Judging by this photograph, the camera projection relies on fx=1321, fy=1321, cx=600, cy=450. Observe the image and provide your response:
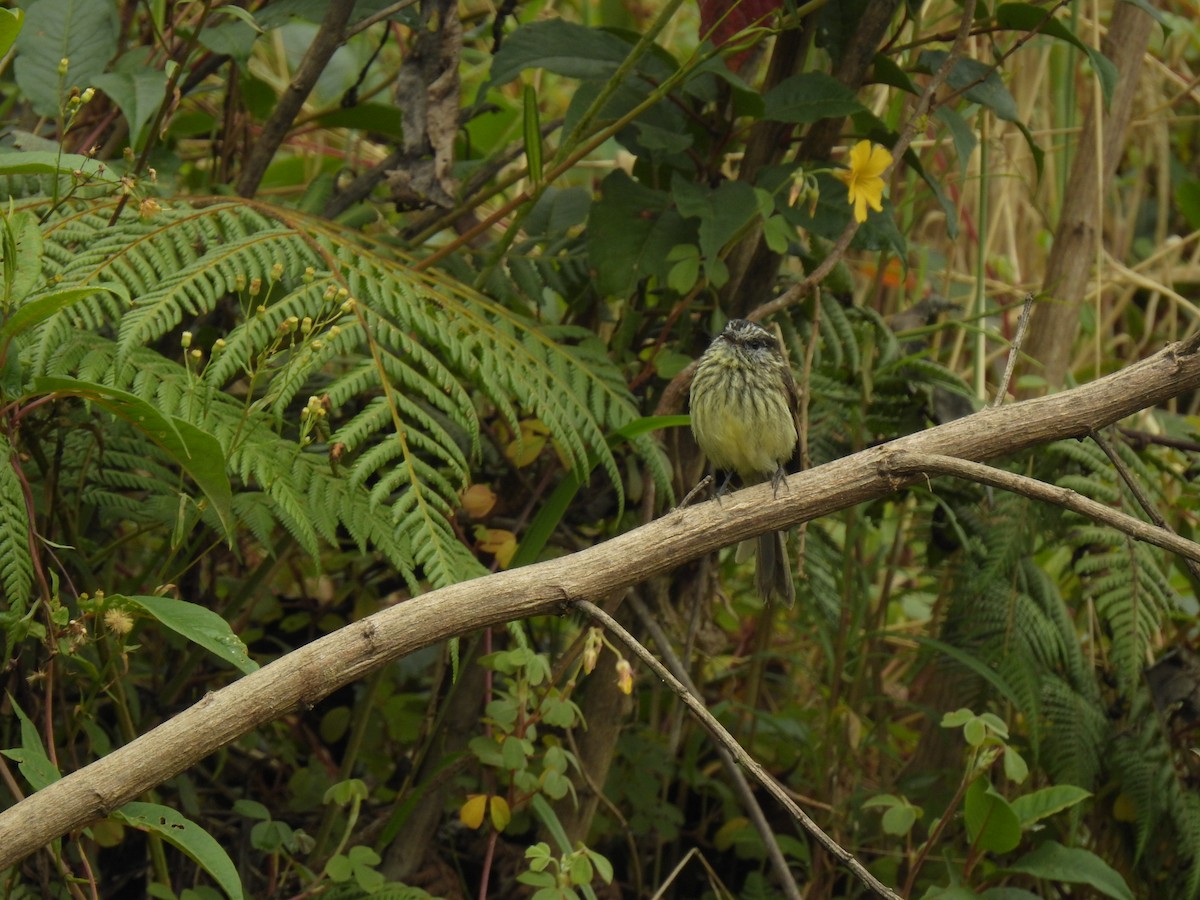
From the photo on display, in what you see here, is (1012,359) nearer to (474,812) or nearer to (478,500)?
(478,500)

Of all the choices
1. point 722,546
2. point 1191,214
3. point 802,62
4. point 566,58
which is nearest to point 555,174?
point 566,58

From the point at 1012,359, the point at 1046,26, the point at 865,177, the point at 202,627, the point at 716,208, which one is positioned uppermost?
the point at 1046,26

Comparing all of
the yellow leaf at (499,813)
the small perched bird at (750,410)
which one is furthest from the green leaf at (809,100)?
the yellow leaf at (499,813)

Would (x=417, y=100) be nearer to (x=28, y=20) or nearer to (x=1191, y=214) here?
(x=28, y=20)

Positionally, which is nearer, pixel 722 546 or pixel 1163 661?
pixel 722 546

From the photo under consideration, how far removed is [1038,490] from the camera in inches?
82.4

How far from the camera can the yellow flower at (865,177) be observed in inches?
118

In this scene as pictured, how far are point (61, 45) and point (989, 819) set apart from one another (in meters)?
2.81

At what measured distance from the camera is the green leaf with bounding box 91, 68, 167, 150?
2822 millimetres

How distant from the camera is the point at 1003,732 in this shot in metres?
3.04

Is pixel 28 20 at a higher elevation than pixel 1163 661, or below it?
higher

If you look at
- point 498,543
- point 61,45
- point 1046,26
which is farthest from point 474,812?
point 1046,26

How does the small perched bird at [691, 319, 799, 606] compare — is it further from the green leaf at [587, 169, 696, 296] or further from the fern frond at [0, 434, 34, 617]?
the fern frond at [0, 434, 34, 617]

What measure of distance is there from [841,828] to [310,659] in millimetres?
2132
